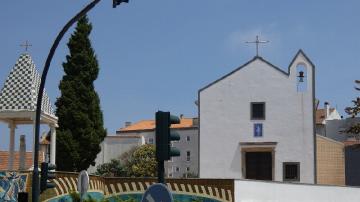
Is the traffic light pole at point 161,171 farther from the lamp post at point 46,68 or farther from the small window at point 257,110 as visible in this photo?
the small window at point 257,110

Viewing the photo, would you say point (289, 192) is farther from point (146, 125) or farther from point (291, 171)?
point (146, 125)

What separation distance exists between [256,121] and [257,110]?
712 mm

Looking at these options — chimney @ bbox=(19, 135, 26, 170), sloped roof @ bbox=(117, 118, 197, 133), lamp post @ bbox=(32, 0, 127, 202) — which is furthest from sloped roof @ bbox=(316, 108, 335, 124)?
lamp post @ bbox=(32, 0, 127, 202)

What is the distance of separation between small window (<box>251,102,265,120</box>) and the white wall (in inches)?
355

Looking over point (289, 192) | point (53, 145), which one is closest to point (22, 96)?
point (53, 145)

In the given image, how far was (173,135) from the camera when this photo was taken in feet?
34.4

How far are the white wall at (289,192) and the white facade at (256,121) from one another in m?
7.00

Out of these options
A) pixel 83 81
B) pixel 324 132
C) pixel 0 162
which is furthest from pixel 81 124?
pixel 324 132

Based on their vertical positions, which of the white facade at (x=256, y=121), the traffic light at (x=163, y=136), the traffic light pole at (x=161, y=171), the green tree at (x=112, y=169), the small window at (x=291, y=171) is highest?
the white facade at (x=256, y=121)

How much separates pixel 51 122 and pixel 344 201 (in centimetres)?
1549

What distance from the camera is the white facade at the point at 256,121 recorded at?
44.0 metres

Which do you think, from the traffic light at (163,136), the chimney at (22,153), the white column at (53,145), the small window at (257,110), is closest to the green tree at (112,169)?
the small window at (257,110)

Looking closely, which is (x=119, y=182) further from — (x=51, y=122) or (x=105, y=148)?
(x=105, y=148)

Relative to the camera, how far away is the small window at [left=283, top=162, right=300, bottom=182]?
43.8 metres
